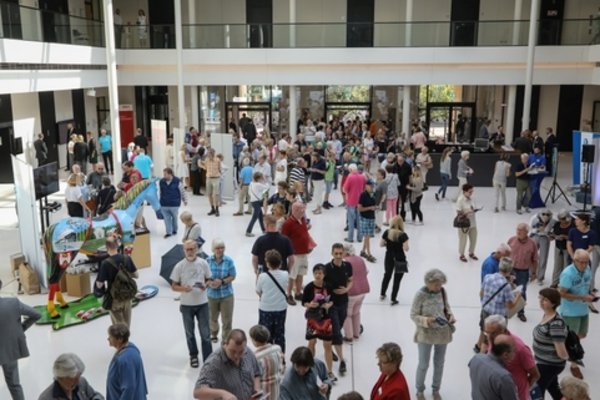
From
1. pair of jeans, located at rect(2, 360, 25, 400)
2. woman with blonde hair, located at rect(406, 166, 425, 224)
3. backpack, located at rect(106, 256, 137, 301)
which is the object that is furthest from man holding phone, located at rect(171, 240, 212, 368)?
woman with blonde hair, located at rect(406, 166, 425, 224)

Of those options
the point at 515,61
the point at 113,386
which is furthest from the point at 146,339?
the point at 515,61

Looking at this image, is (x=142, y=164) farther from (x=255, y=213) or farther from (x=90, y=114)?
(x=90, y=114)

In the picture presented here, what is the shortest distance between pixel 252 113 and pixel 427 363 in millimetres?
22201

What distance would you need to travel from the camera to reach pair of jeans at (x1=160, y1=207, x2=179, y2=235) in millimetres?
12795

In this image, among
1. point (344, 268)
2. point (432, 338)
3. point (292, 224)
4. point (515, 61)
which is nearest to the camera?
point (432, 338)

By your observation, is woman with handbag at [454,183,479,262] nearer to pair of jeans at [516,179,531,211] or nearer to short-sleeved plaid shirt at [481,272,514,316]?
short-sleeved plaid shirt at [481,272,514,316]

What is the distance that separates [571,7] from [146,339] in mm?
24218

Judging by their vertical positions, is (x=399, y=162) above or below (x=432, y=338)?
above

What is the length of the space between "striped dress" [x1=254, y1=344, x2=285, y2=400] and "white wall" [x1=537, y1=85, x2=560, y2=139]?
2401 centimetres

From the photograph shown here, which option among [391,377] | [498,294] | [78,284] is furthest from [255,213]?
[391,377]

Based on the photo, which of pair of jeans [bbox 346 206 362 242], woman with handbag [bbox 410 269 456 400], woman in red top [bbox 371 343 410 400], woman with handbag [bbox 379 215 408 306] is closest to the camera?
woman in red top [bbox 371 343 410 400]

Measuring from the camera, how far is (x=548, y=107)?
26359 mm

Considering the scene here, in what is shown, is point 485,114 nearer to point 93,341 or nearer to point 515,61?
point 515,61

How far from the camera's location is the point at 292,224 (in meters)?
8.88
